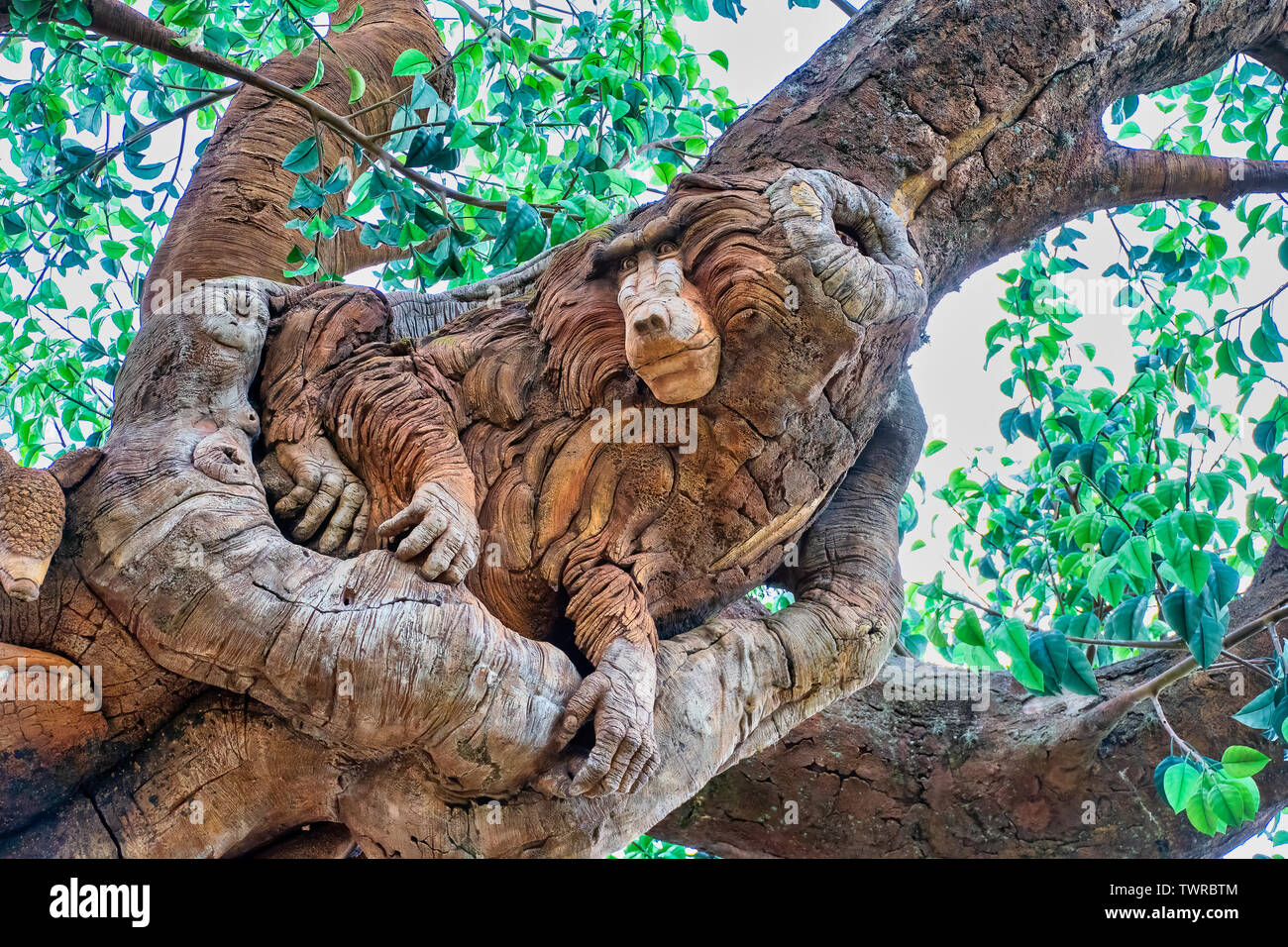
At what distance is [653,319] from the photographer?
2500mm

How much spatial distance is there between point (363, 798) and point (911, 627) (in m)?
3.36

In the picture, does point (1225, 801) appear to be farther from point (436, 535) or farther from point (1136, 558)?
point (436, 535)

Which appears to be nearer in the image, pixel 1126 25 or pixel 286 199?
pixel 1126 25

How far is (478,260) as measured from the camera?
12.4 feet

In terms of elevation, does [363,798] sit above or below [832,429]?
below

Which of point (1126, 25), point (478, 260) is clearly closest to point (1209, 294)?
point (1126, 25)

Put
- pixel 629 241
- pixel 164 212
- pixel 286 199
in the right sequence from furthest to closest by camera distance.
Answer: pixel 164 212, pixel 286 199, pixel 629 241

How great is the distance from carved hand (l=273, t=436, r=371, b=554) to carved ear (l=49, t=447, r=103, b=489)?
0.42 m

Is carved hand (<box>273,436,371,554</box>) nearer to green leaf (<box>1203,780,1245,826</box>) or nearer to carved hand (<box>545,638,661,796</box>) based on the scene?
carved hand (<box>545,638,661,796</box>)

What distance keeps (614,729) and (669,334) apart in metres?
0.92

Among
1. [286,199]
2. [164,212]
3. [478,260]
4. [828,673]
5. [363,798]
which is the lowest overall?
[363,798]

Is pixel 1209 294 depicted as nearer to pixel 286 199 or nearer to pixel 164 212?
pixel 286 199

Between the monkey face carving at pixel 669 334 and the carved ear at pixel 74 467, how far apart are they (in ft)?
4.15

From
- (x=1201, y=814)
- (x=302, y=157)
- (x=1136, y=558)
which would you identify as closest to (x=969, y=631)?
(x=1136, y=558)
